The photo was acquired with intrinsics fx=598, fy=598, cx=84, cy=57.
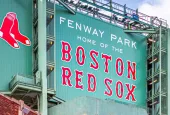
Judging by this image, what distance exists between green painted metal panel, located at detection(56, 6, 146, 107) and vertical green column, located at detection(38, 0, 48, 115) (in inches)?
156

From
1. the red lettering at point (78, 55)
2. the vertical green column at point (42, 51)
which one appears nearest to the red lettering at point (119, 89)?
the red lettering at point (78, 55)

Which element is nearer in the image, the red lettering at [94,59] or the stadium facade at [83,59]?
the stadium facade at [83,59]

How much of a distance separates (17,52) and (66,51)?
24.1 feet

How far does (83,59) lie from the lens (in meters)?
→ 72.0

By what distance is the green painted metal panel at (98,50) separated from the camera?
69875 mm

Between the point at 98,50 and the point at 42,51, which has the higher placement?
the point at 98,50

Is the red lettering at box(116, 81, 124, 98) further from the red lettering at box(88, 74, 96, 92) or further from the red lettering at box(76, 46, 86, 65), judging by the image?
the red lettering at box(76, 46, 86, 65)

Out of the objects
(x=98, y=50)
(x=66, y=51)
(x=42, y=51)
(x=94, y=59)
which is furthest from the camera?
(x=98, y=50)

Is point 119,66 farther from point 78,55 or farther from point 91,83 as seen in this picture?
point 78,55

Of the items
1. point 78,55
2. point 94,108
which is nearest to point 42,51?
point 78,55

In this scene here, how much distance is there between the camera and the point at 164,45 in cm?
7844

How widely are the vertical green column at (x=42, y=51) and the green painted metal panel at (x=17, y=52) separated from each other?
60.1 inches

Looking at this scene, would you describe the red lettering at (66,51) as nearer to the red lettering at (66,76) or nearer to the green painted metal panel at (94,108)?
the red lettering at (66,76)

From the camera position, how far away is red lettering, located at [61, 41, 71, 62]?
2753 inches
